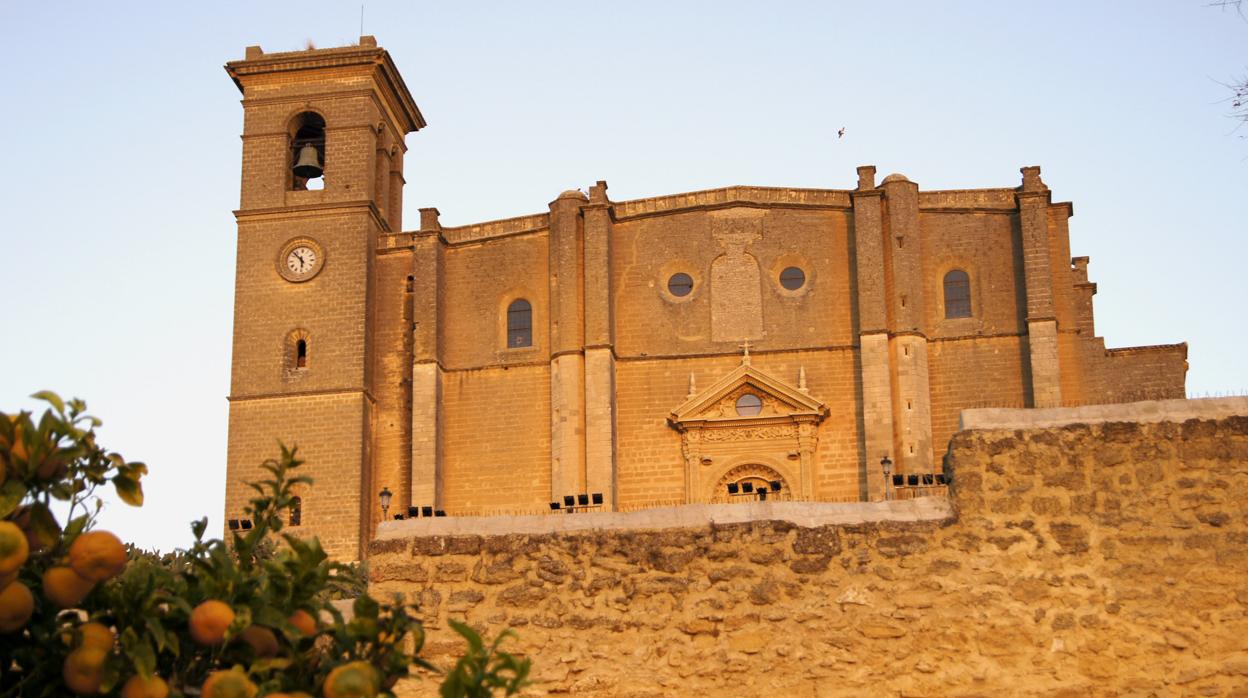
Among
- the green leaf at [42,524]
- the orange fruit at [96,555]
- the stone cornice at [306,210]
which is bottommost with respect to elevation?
the orange fruit at [96,555]

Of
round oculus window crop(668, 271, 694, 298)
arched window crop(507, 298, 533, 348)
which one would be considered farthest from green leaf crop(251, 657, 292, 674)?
arched window crop(507, 298, 533, 348)

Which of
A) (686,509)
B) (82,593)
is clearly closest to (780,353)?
(686,509)

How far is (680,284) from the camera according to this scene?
1271 inches

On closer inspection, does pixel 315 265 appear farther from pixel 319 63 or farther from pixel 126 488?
pixel 126 488

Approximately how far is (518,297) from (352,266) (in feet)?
11.9

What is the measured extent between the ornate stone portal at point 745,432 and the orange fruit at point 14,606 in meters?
26.9

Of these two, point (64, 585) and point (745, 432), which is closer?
point (64, 585)

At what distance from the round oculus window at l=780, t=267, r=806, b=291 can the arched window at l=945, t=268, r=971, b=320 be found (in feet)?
9.29

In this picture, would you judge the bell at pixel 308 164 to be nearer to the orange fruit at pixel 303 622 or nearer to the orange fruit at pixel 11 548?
the orange fruit at pixel 303 622

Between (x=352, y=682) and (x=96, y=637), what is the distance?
71 cm

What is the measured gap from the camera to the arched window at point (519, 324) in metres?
32.7

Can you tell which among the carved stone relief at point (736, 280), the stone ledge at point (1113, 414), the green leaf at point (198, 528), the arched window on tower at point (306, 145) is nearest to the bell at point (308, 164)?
the arched window on tower at point (306, 145)

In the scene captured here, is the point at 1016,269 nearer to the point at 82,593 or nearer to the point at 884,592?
the point at 884,592

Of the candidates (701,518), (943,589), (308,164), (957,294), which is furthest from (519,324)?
(943,589)
